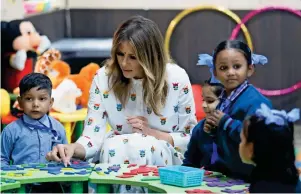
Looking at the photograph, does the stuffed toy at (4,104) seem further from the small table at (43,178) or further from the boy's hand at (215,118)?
the boy's hand at (215,118)

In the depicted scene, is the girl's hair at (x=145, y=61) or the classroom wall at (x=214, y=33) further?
the classroom wall at (x=214, y=33)

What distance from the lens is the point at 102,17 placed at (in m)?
7.34

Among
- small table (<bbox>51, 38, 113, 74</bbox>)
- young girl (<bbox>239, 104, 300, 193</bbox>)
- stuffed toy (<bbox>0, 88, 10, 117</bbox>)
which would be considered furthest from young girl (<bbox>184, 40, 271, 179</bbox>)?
small table (<bbox>51, 38, 113, 74</bbox>)

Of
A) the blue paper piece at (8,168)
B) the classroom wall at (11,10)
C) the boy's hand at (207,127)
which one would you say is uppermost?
the classroom wall at (11,10)

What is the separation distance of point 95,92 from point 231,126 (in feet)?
3.23

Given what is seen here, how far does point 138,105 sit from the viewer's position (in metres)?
3.74

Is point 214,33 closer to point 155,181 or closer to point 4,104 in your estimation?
point 4,104

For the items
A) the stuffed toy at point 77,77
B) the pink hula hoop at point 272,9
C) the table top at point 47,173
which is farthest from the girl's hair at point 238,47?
the pink hula hoop at point 272,9

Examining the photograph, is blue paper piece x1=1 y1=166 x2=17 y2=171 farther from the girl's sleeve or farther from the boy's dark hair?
the girl's sleeve

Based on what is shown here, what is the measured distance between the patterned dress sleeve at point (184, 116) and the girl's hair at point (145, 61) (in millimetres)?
91

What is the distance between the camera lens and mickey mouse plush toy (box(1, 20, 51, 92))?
5879mm

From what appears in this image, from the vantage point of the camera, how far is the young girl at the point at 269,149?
2.49 metres

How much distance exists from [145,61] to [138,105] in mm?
259

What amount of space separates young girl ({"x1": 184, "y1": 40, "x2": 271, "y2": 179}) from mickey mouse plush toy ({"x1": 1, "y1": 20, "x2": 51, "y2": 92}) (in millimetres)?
3027
